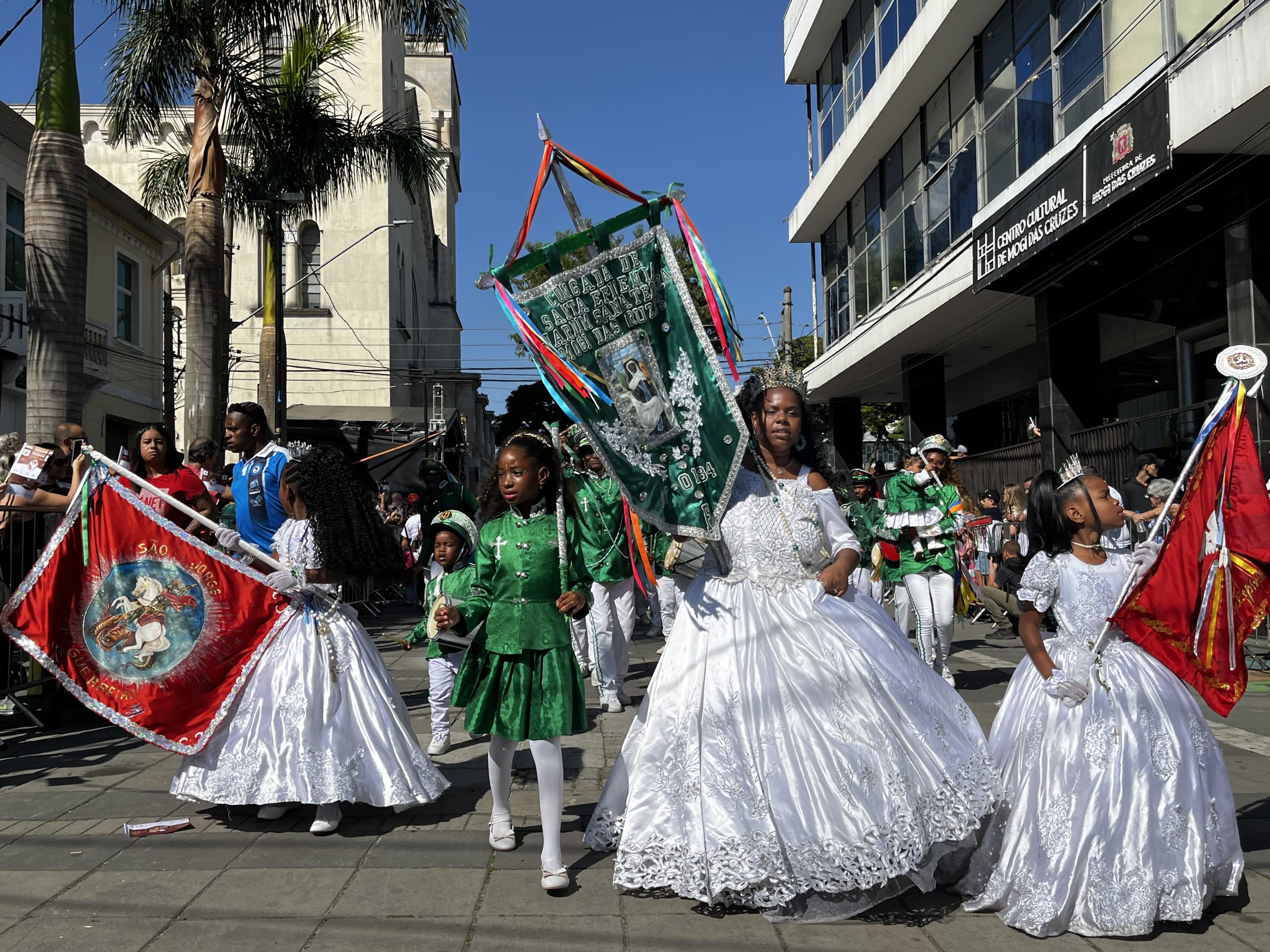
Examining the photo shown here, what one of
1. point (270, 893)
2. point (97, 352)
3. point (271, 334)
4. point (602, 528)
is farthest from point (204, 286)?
point (270, 893)

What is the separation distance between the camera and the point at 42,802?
5.43 metres

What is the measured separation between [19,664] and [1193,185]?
11601mm

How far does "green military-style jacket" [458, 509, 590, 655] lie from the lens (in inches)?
171

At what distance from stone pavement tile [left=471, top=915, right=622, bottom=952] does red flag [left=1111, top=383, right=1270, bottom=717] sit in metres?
2.15

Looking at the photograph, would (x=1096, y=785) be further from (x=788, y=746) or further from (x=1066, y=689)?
(x=788, y=746)

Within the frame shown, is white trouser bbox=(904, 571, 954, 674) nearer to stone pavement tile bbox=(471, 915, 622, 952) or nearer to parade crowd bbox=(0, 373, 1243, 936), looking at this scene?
parade crowd bbox=(0, 373, 1243, 936)

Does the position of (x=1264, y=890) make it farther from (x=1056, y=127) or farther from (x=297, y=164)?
(x=297, y=164)

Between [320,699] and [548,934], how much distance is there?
176cm

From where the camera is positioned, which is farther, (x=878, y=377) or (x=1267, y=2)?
(x=878, y=377)

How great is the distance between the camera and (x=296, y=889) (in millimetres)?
4070

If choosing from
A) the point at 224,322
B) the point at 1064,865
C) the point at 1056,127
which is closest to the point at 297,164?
the point at 224,322

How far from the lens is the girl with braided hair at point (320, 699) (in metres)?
4.75

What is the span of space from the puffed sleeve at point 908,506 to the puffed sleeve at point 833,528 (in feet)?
15.0

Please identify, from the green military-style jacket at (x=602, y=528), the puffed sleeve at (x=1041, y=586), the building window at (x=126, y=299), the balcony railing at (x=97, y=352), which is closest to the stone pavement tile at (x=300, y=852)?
the green military-style jacket at (x=602, y=528)
